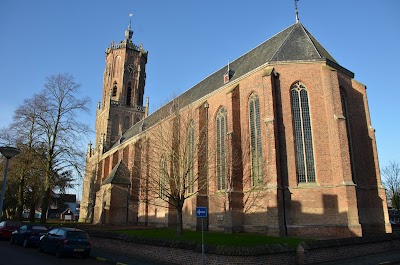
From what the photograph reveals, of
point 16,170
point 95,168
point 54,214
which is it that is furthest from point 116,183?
point 54,214

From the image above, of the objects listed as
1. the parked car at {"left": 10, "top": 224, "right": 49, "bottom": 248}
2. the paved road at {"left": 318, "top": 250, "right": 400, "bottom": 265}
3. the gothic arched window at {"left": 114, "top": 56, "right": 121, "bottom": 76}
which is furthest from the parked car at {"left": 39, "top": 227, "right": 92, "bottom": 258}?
the gothic arched window at {"left": 114, "top": 56, "right": 121, "bottom": 76}

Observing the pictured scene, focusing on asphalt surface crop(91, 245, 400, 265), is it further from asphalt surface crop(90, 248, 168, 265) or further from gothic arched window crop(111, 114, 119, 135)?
gothic arched window crop(111, 114, 119, 135)

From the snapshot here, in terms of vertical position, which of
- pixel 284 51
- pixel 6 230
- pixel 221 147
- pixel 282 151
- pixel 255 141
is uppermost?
pixel 284 51

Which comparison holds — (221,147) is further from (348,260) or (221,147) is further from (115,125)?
(115,125)

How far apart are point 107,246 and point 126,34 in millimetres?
45172

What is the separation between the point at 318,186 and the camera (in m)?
18.3

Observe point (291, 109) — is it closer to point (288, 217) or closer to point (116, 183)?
point (288, 217)

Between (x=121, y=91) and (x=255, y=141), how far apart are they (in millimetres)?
33971

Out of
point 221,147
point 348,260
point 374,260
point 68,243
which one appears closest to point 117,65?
point 221,147

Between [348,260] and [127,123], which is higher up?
[127,123]

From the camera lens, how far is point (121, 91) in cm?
4947

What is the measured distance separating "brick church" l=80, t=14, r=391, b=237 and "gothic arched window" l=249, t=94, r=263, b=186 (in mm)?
72

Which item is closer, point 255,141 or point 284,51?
point 255,141

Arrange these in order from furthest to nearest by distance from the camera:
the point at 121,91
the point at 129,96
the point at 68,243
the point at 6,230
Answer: the point at 129,96 → the point at 121,91 → the point at 6,230 → the point at 68,243
